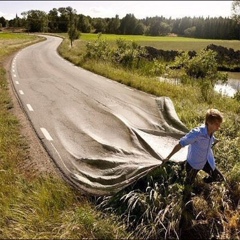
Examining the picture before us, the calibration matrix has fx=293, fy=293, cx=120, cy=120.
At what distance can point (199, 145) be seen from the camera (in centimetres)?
464

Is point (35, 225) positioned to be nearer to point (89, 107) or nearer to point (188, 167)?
point (188, 167)

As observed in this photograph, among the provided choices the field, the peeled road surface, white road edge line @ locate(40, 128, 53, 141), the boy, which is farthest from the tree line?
the boy

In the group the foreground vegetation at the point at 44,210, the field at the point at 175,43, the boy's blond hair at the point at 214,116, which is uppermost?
the boy's blond hair at the point at 214,116

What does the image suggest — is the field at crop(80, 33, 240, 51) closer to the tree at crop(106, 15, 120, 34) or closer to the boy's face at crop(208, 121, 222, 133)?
the tree at crop(106, 15, 120, 34)

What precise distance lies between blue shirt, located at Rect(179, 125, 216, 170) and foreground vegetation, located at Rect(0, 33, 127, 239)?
5.22 feet

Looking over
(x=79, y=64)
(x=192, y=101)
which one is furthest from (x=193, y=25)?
(x=192, y=101)

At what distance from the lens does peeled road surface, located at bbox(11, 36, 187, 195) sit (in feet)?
17.1

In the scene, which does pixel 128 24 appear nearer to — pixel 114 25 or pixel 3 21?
pixel 114 25

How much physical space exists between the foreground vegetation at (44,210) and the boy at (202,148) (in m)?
1.51

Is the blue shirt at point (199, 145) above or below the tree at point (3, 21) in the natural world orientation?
below

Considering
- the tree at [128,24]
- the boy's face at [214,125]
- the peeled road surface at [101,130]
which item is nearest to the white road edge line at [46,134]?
the peeled road surface at [101,130]

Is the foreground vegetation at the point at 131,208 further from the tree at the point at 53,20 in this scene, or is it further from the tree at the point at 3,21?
the tree at the point at 3,21

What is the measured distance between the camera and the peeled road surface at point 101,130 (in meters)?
5.22

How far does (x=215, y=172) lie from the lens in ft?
15.9
